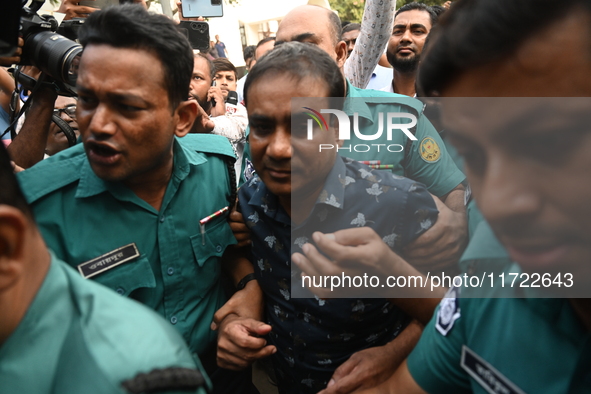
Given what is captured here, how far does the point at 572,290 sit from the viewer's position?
85 cm

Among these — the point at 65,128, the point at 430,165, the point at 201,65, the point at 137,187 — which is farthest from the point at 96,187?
the point at 201,65

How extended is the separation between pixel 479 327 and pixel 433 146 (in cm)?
126

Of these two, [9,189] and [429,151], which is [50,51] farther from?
[429,151]

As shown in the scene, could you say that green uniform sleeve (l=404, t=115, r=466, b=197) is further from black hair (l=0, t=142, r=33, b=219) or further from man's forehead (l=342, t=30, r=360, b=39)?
man's forehead (l=342, t=30, r=360, b=39)

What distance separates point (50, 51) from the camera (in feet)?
6.05

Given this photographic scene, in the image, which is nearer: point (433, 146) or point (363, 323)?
point (363, 323)

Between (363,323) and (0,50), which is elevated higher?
(0,50)

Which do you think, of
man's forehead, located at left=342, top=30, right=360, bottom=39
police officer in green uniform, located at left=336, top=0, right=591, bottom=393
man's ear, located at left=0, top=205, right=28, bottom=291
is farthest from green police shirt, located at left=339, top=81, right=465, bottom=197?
man's forehead, located at left=342, top=30, right=360, bottom=39

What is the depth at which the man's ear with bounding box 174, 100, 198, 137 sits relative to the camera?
66.9 inches

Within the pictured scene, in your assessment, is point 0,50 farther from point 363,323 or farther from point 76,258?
point 363,323

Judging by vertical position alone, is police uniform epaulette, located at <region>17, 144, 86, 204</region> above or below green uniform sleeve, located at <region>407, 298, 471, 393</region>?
above

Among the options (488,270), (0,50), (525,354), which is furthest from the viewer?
(0,50)

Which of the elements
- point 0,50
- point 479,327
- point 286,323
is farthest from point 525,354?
point 0,50

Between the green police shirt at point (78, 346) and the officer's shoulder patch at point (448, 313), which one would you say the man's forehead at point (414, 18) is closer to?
the officer's shoulder patch at point (448, 313)
